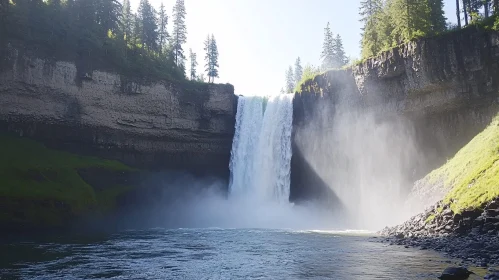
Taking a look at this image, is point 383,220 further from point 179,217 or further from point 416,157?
point 179,217

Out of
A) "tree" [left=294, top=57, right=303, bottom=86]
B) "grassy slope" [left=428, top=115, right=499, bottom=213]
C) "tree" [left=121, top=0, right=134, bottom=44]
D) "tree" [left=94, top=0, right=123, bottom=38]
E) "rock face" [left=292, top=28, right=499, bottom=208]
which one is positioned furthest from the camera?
"tree" [left=294, top=57, right=303, bottom=86]

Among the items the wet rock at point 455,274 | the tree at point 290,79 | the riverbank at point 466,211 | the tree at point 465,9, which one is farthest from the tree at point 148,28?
the wet rock at point 455,274

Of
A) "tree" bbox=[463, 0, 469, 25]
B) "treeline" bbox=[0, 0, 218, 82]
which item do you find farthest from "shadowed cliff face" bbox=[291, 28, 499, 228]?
"treeline" bbox=[0, 0, 218, 82]

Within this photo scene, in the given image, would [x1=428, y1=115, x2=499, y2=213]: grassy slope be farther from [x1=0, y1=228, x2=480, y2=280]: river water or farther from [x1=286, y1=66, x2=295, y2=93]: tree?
[x1=286, y1=66, x2=295, y2=93]: tree

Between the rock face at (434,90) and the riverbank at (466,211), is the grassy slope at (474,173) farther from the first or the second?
the rock face at (434,90)

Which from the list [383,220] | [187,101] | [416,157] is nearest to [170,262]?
[383,220]

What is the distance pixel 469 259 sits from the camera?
16609 millimetres

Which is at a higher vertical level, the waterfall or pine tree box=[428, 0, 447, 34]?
pine tree box=[428, 0, 447, 34]

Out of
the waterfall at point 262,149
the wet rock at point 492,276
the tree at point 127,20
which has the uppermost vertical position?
the tree at point 127,20

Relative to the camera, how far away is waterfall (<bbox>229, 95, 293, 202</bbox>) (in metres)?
52.4

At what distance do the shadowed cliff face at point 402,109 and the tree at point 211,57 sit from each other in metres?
38.0

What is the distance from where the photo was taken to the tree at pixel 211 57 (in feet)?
284

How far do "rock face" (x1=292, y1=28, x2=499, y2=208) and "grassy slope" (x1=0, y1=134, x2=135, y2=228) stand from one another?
32692 millimetres

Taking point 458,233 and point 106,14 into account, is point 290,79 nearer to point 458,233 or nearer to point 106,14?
point 106,14
